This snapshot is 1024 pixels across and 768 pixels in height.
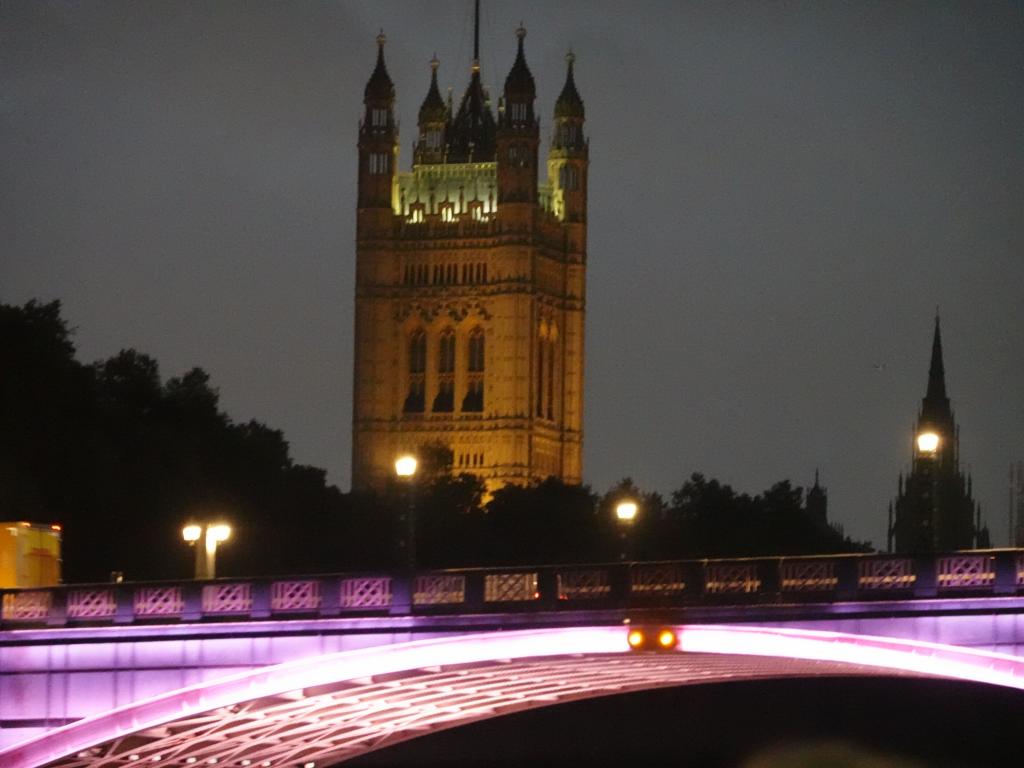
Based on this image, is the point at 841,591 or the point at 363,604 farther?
the point at 363,604

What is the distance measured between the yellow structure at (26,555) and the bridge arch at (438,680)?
4.63 m

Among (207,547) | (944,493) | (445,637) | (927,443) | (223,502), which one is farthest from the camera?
(944,493)

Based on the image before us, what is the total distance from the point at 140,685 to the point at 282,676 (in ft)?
9.52

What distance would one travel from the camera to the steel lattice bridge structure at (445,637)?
43.1m

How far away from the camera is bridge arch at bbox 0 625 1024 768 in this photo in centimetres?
4381

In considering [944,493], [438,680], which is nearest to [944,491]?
[944,493]

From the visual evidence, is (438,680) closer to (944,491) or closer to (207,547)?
(207,547)

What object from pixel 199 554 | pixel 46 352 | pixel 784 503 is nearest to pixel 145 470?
pixel 46 352

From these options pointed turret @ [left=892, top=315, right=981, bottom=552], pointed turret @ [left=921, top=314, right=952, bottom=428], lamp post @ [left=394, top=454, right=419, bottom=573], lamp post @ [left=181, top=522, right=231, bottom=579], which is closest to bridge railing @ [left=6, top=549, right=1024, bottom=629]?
lamp post @ [left=394, top=454, right=419, bottom=573]

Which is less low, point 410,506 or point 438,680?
point 410,506

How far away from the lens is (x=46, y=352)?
330 feet

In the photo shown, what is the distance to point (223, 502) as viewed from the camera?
10838 cm

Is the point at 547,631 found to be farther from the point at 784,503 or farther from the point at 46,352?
the point at 784,503

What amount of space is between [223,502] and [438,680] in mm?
56837
